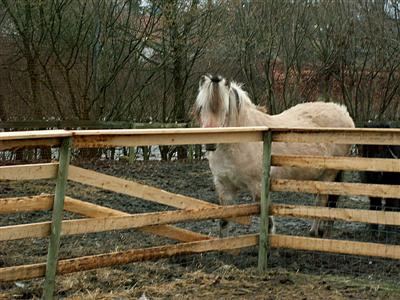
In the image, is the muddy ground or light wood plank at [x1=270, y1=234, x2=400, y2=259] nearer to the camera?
the muddy ground

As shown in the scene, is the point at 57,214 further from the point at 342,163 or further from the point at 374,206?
the point at 374,206

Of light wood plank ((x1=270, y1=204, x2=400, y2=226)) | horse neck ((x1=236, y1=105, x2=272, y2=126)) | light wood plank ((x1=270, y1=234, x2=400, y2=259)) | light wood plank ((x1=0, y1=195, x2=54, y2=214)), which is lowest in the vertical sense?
light wood plank ((x1=270, y1=234, x2=400, y2=259))

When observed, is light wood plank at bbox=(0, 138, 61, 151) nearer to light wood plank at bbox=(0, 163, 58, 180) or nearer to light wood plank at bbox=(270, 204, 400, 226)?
light wood plank at bbox=(0, 163, 58, 180)

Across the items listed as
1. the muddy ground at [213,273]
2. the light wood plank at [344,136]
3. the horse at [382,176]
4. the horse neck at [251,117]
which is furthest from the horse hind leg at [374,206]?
the light wood plank at [344,136]

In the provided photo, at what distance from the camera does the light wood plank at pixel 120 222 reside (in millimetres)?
4008

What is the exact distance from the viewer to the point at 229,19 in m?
16.7

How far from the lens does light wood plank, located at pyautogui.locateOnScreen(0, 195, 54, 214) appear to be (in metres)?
3.96

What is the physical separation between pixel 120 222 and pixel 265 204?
164 cm

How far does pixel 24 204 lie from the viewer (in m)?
4.04

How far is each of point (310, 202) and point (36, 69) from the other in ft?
28.1

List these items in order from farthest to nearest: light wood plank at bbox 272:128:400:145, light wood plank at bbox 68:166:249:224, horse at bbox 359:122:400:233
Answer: horse at bbox 359:122:400:233
light wood plank at bbox 272:128:400:145
light wood plank at bbox 68:166:249:224

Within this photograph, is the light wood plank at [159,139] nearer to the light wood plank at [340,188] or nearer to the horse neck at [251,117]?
the light wood plank at [340,188]

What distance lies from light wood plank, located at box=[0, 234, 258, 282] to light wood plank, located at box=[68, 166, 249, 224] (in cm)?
35

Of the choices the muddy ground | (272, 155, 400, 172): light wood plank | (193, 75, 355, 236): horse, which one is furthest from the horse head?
the muddy ground
